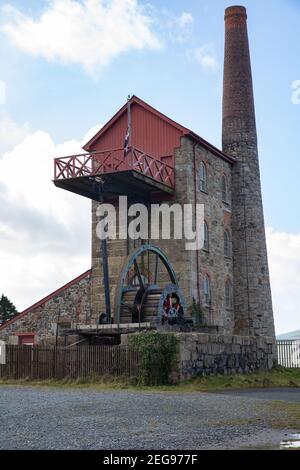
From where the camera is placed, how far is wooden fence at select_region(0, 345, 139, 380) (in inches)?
812

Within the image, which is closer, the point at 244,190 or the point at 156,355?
the point at 156,355

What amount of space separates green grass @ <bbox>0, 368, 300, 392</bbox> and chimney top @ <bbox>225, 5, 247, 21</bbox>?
18680 millimetres

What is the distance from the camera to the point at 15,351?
22.0 meters

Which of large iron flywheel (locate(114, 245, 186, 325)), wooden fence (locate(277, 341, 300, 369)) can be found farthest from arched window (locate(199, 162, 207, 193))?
wooden fence (locate(277, 341, 300, 369))

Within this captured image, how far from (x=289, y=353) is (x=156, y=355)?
14528 mm

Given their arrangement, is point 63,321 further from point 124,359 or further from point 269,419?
point 269,419

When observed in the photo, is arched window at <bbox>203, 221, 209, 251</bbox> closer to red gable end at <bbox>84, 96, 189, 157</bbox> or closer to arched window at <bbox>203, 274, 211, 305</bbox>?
arched window at <bbox>203, 274, 211, 305</bbox>

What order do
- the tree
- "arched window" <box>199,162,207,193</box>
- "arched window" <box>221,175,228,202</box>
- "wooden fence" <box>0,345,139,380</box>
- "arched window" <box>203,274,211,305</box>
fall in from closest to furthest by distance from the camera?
"wooden fence" <box>0,345,139,380</box> < "arched window" <box>203,274,211,305</box> < "arched window" <box>199,162,207,193</box> < "arched window" <box>221,175,228,202</box> < the tree

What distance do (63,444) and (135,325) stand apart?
42.4ft

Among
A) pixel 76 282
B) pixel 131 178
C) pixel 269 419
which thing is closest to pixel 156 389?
pixel 269 419

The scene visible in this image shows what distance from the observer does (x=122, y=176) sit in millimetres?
26828

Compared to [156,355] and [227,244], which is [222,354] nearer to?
[156,355]

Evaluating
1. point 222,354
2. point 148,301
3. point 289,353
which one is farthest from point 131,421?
point 289,353

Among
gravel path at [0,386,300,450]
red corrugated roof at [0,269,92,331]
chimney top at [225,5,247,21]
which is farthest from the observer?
chimney top at [225,5,247,21]
